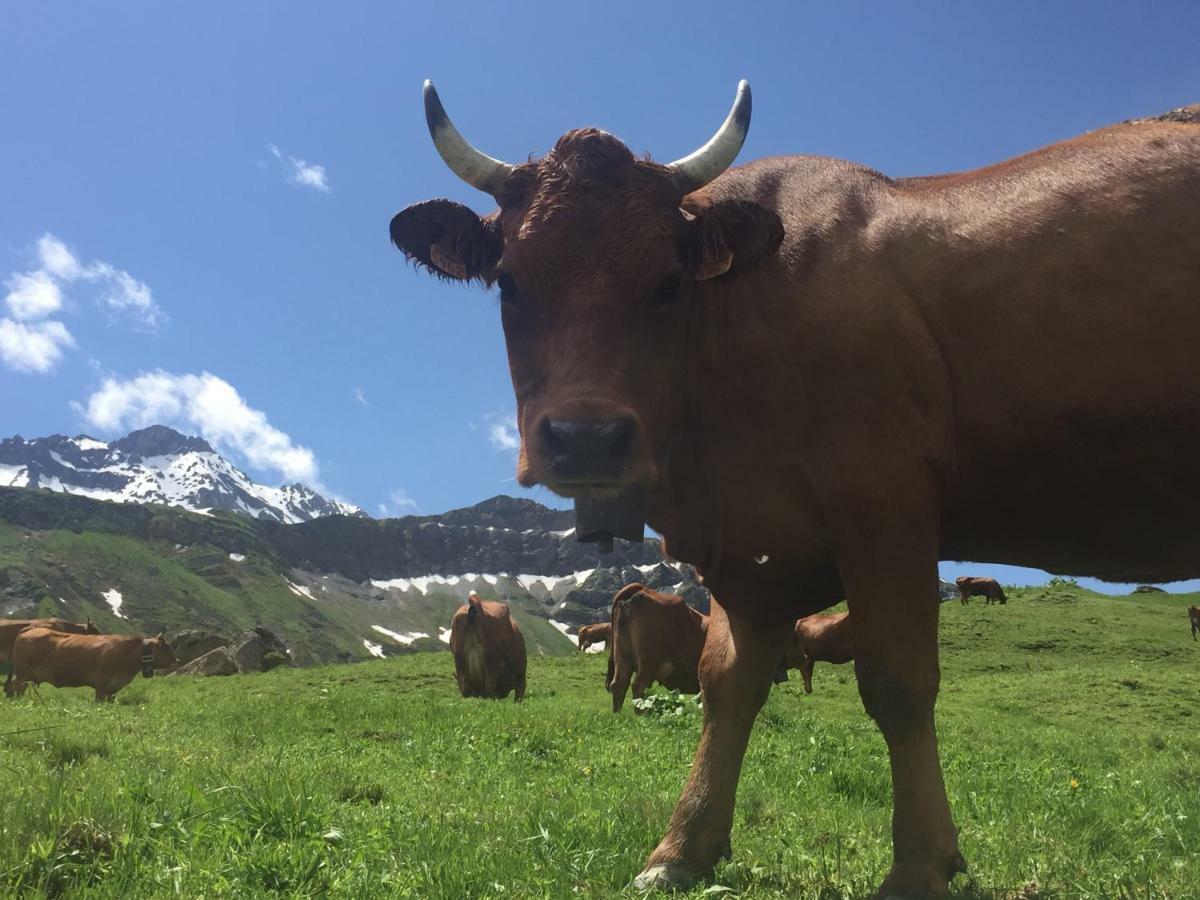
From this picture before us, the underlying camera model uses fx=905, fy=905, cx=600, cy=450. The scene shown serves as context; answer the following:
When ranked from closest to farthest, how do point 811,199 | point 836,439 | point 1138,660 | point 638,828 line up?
point 836,439 < point 811,199 < point 638,828 < point 1138,660

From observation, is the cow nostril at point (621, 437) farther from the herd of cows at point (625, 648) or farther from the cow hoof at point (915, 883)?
the herd of cows at point (625, 648)

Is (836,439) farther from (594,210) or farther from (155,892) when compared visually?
(155,892)

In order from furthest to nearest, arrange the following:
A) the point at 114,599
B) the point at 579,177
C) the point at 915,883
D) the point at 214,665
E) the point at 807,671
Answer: the point at 114,599 < the point at 214,665 < the point at 807,671 < the point at 579,177 < the point at 915,883

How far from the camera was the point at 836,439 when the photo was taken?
155 inches

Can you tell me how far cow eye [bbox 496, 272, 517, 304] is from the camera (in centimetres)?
450

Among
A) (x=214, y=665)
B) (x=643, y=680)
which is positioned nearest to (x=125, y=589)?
(x=214, y=665)

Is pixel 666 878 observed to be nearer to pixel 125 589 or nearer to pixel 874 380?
pixel 874 380

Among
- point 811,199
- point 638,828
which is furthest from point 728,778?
point 811,199

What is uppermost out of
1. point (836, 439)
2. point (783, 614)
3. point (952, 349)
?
point (952, 349)

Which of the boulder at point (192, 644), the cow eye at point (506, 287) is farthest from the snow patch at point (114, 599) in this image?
the cow eye at point (506, 287)

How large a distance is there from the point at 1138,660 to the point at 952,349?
31423 mm

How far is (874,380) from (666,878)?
254cm

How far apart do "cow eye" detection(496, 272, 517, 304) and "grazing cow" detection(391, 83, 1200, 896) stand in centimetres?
2

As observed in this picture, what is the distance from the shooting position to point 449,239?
499cm
